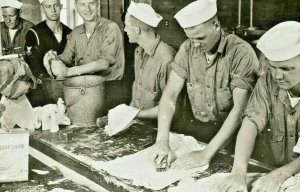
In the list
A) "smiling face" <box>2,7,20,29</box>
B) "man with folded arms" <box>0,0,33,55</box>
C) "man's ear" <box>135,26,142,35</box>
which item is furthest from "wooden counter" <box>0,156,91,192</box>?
"smiling face" <box>2,7,20,29</box>

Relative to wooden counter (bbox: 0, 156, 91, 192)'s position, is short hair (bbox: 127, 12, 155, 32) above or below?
above

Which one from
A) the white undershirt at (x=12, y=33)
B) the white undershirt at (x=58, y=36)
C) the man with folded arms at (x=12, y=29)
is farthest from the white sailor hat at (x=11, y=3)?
the white undershirt at (x=58, y=36)

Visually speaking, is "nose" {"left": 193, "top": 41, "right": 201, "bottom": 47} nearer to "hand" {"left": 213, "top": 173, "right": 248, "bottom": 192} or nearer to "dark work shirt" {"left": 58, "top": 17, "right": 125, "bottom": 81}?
"hand" {"left": 213, "top": 173, "right": 248, "bottom": 192}

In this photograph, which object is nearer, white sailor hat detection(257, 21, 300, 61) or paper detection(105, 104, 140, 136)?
white sailor hat detection(257, 21, 300, 61)

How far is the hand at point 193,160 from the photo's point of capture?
2.13m

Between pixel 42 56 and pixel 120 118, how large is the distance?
119 cm

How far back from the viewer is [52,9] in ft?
11.9

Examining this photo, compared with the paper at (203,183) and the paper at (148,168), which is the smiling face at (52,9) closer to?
the paper at (148,168)

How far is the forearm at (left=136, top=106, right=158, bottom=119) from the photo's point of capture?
288 centimetres

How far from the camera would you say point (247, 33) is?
3.73 meters

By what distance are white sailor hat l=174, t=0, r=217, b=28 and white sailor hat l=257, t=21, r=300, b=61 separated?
54 centimetres

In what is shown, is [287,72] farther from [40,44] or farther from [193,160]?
[40,44]

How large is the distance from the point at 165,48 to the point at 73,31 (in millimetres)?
1051

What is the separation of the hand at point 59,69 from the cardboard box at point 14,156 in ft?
3.01
